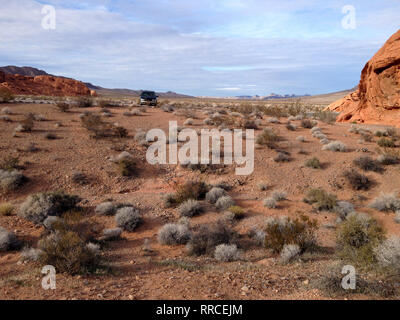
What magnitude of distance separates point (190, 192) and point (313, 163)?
21.3ft

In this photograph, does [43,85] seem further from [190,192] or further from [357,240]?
[357,240]

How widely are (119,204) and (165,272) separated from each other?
480 cm

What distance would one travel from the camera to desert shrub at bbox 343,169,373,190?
12.4m

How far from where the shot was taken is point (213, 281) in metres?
5.23

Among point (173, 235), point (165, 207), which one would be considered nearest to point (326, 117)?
point (165, 207)

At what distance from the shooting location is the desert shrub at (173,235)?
817 centimetres

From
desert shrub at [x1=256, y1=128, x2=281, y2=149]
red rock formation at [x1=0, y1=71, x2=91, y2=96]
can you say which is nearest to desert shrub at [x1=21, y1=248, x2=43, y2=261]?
desert shrub at [x1=256, y1=128, x2=281, y2=149]

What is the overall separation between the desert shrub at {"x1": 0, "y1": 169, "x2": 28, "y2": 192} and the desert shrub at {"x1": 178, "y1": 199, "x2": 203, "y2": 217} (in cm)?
608

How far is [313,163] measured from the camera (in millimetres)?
13977

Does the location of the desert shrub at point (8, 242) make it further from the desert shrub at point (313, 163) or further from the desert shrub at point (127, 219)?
the desert shrub at point (313, 163)

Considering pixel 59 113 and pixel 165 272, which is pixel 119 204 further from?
pixel 59 113

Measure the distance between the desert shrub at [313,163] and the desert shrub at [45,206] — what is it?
1019 cm

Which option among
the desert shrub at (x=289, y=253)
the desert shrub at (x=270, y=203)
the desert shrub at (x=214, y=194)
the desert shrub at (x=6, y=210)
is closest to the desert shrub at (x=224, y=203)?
the desert shrub at (x=214, y=194)

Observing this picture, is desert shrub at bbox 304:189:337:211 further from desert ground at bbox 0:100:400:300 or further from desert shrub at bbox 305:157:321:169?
desert shrub at bbox 305:157:321:169
